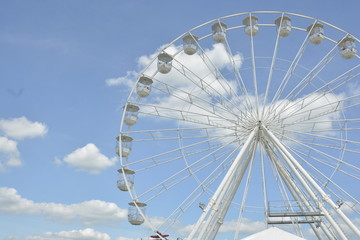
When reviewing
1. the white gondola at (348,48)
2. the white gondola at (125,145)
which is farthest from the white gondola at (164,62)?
the white gondola at (348,48)

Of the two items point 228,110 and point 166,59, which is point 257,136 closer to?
point 228,110

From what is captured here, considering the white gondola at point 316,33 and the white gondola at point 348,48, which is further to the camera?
the white gondola at point 316,33

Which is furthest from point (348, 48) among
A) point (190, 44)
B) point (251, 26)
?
point (190, 44)

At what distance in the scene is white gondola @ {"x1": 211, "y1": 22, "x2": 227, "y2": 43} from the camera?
81.2 ft

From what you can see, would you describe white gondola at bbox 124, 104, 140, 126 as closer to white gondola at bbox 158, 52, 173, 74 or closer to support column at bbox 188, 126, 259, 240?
white gondola at bbox 158, 52, 173, 74

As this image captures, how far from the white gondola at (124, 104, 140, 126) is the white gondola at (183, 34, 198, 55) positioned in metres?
4.60

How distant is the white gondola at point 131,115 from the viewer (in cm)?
2405

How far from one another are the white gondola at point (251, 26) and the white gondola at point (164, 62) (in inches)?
Result: 197

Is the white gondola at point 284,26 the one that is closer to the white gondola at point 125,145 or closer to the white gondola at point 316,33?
the white gondola at point 316,33

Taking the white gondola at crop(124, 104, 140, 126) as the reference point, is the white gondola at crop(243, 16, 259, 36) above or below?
above

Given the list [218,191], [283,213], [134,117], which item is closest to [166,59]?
[134,117]

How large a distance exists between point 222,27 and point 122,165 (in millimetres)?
10307

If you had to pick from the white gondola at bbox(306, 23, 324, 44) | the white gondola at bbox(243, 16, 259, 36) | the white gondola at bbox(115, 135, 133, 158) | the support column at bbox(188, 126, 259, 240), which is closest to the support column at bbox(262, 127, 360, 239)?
the support column at bbox(188, 126, 259, 240)

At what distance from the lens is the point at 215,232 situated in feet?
→ 70.0
